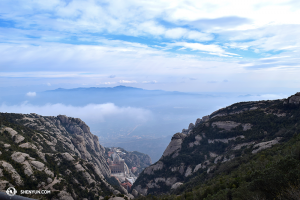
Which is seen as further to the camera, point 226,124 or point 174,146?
point 174,146

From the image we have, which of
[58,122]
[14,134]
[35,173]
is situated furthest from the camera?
[58,122]

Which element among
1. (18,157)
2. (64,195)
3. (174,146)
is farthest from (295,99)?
(18,157)

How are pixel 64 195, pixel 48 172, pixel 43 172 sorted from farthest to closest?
pixel 48 172 → pixel 43 172 → pixel 64 195

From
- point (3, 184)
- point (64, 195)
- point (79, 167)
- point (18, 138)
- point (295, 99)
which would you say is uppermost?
point (295, 99)

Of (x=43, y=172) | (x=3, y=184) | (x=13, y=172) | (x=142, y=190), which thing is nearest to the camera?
(x=3, y=184)

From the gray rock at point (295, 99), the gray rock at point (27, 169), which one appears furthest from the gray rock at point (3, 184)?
the gray rock at point (295, 99)

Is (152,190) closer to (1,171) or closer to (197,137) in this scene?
(197,137)

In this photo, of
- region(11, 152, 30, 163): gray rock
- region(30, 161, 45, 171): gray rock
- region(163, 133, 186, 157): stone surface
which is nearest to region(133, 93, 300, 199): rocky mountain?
region(163, 133, 186, 157): stone surface

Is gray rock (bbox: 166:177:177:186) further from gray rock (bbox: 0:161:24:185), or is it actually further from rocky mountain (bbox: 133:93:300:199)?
gray rock (bbox: 0:161:24:185)

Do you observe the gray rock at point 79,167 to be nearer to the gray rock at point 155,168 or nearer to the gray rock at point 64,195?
the gray rock at point 64,195

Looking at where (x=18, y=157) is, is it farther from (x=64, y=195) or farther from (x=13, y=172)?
(x=64, y=195)

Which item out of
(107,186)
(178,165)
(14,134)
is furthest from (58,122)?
(178,165)
